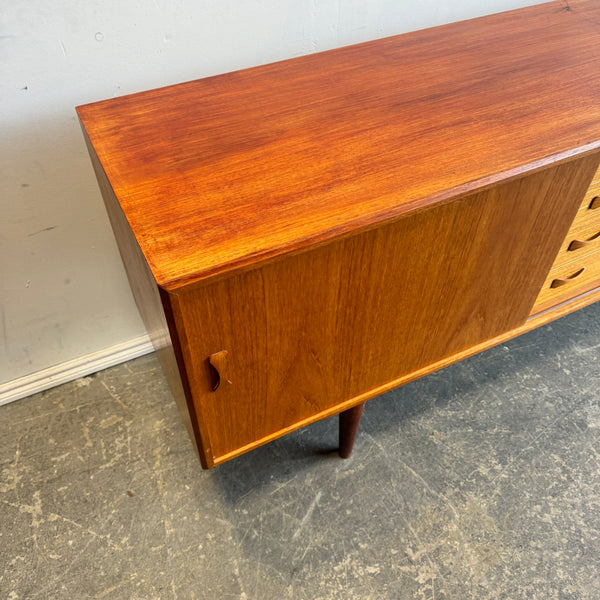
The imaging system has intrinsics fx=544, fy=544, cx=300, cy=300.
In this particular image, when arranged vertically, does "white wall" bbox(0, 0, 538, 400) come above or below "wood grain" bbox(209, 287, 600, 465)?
above

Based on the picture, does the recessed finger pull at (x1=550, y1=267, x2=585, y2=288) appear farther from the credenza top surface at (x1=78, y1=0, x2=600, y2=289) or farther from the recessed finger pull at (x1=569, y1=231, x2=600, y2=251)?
the credenza top surface at (x1=78, y1=0, x2=600, y2=289)

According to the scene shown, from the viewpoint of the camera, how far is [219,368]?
63 centimetres

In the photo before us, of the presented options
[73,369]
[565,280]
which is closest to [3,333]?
[73,369]

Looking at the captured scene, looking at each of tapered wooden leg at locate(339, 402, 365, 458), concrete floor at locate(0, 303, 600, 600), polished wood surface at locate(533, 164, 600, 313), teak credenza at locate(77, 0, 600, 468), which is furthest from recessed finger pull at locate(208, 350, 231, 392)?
polished wood surface at locate(533, 164, 600, 313)

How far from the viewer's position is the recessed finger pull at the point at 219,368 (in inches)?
24.3

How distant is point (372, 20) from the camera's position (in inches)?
37.4

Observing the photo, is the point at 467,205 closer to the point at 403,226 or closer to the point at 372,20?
the point at 403,226

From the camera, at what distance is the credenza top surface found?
0.57 meters

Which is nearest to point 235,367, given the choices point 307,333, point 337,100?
point 307,333

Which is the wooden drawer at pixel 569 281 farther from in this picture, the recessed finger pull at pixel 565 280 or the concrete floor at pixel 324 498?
the concrete floor at pixel 324 498

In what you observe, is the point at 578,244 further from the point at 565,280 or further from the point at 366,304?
the point at 366,304

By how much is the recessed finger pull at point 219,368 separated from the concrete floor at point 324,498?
0.42 metres

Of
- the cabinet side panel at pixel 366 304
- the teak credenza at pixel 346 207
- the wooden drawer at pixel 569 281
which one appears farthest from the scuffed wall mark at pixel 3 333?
the wooden drawer at pixel 569 281

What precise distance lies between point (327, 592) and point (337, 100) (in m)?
0.75
